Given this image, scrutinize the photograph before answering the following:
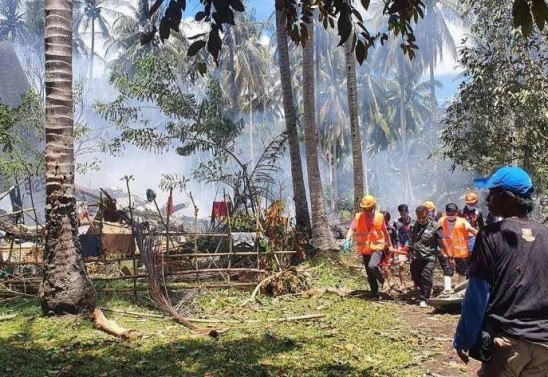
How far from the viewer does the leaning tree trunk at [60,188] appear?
7098 millimetres

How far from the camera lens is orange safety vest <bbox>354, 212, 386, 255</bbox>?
8781mm

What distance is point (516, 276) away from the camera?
8.43 feet

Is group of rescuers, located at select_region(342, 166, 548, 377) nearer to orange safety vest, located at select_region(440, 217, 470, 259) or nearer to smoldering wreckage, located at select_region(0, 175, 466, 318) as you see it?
smoldering wreckage, located at select_region(0, 175, 466, 318)

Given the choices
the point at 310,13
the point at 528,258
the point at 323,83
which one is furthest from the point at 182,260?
the point at 323,83

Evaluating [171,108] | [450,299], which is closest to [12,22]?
[171,108]

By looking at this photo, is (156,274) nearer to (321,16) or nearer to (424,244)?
(424,244)

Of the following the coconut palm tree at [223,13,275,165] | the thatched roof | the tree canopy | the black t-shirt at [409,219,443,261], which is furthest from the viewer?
the coconut palm tree at [223,13,275,165]

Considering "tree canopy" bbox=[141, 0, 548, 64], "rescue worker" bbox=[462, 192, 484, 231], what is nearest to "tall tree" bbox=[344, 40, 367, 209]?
"rescue worker" bbox=[462, 192, 484, 231]

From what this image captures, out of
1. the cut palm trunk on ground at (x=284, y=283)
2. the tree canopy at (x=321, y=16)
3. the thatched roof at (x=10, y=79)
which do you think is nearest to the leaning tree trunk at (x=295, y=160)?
the cut palm trunk on ground at (x=284, y=283)

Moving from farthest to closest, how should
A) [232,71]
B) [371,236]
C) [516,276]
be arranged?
1. [232,71]
2. [371,236]
3. [516,276]

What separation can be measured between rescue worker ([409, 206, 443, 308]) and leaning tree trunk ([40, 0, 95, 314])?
4.79 m

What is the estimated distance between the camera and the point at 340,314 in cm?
766

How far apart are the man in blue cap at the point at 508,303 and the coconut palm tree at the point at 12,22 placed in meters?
49.2

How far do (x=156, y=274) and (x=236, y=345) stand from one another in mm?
2410
